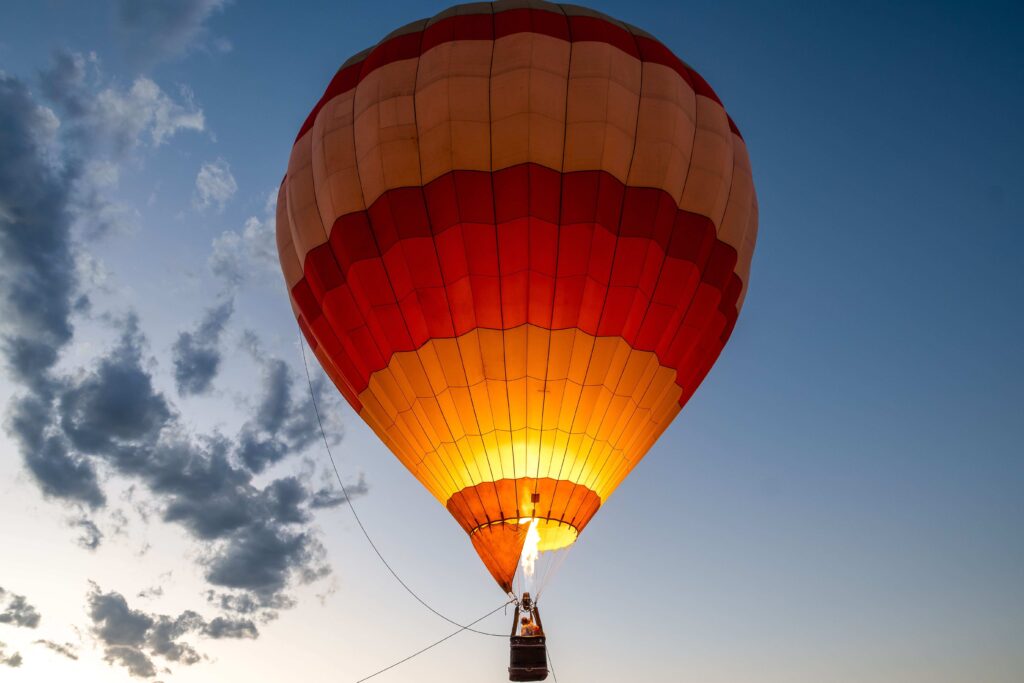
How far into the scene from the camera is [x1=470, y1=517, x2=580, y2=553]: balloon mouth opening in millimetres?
9070

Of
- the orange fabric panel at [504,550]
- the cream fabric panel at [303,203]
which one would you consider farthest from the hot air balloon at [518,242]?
the cream fabric panel at [303,203]

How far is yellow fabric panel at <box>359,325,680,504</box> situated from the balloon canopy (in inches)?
0.8

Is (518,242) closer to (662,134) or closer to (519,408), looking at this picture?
(519,408)

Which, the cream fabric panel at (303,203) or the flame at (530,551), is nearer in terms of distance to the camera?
the flame at (530,551)

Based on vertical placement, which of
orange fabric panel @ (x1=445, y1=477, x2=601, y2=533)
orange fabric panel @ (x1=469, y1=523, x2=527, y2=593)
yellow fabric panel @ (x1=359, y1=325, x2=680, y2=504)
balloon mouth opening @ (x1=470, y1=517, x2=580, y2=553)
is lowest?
orange fabric panel @ (x1=469, y1=523, x2=527, y2=593)

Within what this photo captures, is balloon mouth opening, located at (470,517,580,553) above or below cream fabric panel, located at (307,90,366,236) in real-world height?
below

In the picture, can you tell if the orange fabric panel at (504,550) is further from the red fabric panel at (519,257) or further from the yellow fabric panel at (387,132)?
the yellow fabric panel at (387,132)

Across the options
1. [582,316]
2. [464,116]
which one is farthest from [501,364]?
[464,116]

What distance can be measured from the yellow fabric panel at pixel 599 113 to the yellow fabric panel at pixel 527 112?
0.42ft

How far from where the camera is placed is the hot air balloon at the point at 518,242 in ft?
29.3

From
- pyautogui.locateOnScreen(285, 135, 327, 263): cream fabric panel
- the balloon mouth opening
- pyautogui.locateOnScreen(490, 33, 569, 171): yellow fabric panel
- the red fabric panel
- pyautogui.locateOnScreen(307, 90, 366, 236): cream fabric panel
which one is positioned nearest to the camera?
pyautogui.locateOnScreen(490, 33, 569, 171): yellow fabric panel

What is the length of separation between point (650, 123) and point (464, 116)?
2.03 metres

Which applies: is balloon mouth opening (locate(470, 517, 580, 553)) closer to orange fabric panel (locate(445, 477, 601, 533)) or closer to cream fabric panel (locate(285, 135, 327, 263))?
orange fabric panel (locate(445, 477, 601, 533))

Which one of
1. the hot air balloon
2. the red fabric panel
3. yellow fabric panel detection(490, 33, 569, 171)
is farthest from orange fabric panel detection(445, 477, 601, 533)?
yellow fabric panel detection(490, 33, 569, 171)
